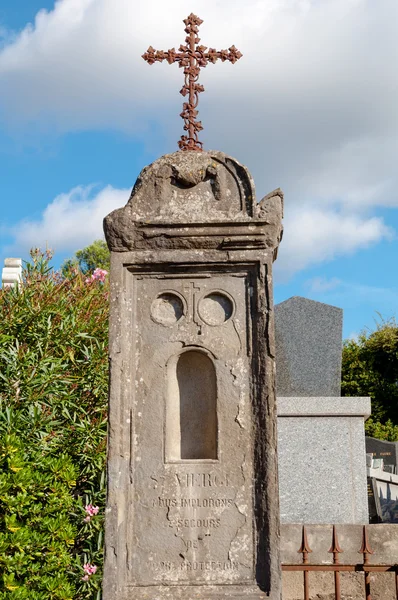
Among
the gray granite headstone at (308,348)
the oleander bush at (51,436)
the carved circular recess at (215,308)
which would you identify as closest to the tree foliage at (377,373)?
the gray granite headstone at (308,348)

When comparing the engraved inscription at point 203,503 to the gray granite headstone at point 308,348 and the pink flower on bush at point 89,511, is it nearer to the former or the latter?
the pink flower on bush at point 89,511

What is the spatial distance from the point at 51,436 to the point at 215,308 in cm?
251

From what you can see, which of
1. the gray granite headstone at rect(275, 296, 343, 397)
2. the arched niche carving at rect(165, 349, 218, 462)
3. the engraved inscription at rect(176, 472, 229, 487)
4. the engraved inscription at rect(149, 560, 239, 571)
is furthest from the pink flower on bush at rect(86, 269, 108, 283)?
the engraved inscription at rect(149, 560, 239, 571)

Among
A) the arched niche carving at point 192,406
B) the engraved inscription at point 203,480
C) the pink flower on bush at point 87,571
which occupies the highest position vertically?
the arched niche carving at point 192,406

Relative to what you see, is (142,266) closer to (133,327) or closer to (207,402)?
(133,327)

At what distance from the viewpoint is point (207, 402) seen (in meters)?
4.64

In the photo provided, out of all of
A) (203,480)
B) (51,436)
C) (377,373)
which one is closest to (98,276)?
(51,436)

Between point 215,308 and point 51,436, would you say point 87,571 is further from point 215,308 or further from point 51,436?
point 215,308

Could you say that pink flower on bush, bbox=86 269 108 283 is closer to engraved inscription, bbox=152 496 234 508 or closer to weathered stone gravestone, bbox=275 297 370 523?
weathered stone gravestone, bbox=275 297 370 523

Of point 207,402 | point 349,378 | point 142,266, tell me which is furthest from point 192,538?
point 349,378

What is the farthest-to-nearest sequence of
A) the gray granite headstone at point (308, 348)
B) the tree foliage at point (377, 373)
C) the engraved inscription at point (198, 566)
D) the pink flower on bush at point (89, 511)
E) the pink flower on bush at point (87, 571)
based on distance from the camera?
the tree foliage at point (377, 373) → the gray granite headstone at point (308, 348) → the pink flower on bush at point (89, 511) → the pink flower on bush at point (87, 571) → the engraved inscription at point (198, 566)

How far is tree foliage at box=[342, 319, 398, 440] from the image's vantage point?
22906mm

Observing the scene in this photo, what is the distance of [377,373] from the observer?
2361cm

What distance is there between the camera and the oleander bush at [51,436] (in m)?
5.38
